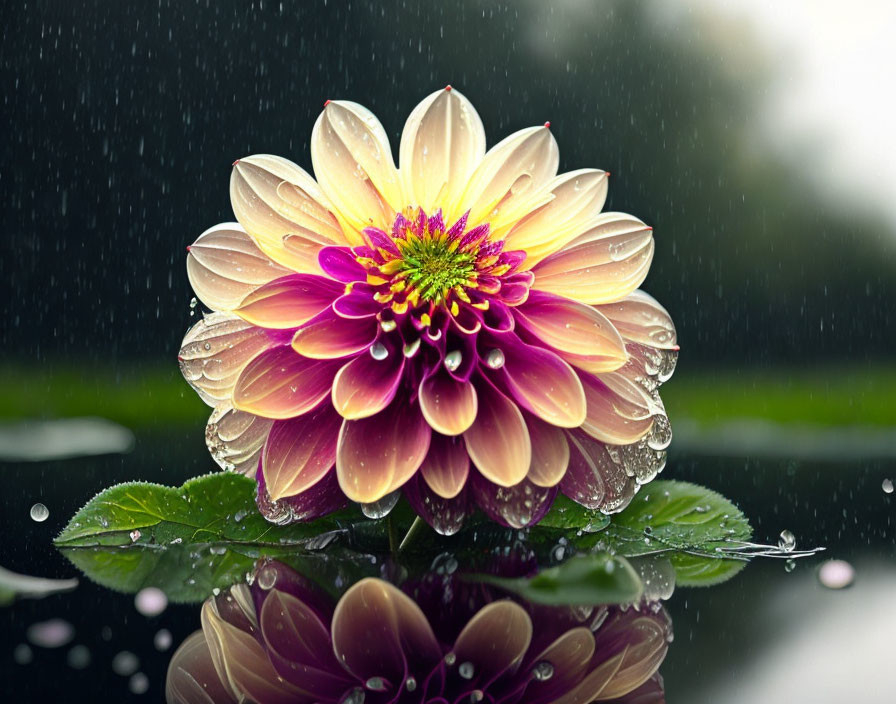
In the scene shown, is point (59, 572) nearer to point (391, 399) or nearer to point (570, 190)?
point (391, 399)

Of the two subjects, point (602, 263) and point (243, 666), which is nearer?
point (243, 666)

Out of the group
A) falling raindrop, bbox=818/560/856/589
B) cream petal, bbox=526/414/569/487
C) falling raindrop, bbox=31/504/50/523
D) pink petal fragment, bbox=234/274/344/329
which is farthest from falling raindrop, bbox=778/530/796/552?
falling raindrop, bbox=31/504/50/523

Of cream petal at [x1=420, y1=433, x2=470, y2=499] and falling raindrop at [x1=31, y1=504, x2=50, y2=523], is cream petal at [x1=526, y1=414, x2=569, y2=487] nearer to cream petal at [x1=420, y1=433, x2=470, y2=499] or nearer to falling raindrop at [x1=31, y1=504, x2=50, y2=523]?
cream petal at [x1=420, y1=433, x2=470, y2=499]

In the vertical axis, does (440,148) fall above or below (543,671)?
above

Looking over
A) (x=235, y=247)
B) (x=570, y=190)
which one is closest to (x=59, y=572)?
(x=235, y=247)

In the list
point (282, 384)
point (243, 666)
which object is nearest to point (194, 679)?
point (243, 666)

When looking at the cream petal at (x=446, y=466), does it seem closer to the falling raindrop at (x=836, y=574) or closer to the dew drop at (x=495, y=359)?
the dew drop at (x=495, y=359)

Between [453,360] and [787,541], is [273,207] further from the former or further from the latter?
[787,541]
